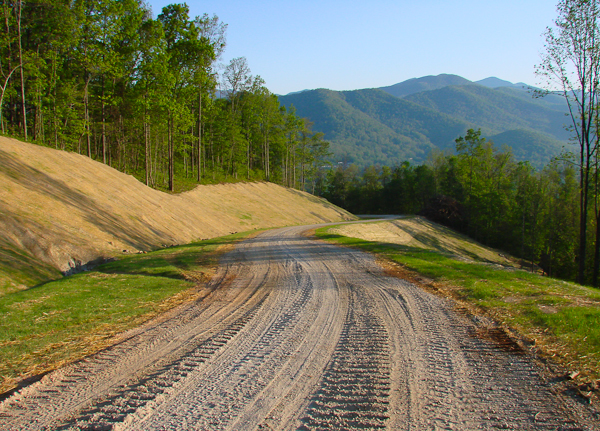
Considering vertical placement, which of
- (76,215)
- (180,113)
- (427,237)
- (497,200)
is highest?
(180,113)

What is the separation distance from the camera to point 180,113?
3241 cm

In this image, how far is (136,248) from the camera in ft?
59.3

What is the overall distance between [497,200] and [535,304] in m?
54.7

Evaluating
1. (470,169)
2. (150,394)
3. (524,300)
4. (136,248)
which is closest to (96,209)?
(136,248)

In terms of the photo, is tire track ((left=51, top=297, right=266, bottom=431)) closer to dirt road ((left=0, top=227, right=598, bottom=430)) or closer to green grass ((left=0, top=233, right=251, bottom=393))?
dirt road ((left=0, top=227, right=598, bottom=430))

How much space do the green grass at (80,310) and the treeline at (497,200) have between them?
27220 millimetres

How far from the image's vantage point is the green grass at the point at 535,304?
5.11 metres

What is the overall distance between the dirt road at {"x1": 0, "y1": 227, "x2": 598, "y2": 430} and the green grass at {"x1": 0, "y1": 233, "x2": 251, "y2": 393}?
62cm

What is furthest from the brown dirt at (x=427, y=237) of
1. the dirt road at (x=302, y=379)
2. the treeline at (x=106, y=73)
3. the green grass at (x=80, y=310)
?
the dirt road at (x=302, y=379)

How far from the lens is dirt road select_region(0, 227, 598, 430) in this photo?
3.65m

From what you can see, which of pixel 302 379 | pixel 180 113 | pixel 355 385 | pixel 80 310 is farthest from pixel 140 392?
pixel 180 113

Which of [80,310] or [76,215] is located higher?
[76,215]

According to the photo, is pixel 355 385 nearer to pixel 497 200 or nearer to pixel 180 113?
pixel 180 113

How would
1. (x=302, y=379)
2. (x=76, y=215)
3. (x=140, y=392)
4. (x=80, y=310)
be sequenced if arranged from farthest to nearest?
(x=76, y=215), (x=80, y=310), (x=302, y=379), (x=140, y=392)
